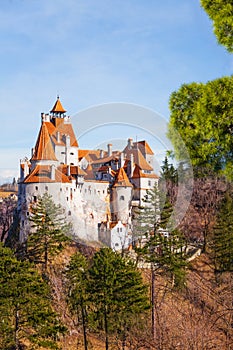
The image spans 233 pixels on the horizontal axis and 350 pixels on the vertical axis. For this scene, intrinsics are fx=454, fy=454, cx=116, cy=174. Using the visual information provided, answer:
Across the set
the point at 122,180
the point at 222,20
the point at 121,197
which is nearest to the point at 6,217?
the point at 121,197

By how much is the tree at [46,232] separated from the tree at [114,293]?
6.12 meters

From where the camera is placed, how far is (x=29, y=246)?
23.4 metres

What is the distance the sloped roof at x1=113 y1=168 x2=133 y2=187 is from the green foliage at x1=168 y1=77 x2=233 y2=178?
66.9ft

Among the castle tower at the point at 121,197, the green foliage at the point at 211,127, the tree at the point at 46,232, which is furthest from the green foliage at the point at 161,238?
the green foliage at the point at 211,127

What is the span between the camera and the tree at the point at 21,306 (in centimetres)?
1500

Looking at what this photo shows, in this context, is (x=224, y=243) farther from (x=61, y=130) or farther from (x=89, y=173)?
(x=61, y=130)

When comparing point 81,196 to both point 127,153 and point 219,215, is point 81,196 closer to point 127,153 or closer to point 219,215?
point 127,153

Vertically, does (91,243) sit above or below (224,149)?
below

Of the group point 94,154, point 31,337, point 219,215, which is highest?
point 94,154

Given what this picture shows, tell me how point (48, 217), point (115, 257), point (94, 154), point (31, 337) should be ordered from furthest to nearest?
point (94, 154), point (48, 217), point (115, 257), point (31, 337)

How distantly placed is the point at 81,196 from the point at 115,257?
24.5 feet

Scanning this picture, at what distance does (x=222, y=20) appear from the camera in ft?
13.1

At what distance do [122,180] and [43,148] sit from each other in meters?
4.77

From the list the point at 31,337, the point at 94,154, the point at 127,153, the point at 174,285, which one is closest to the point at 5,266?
the point at 31,337
